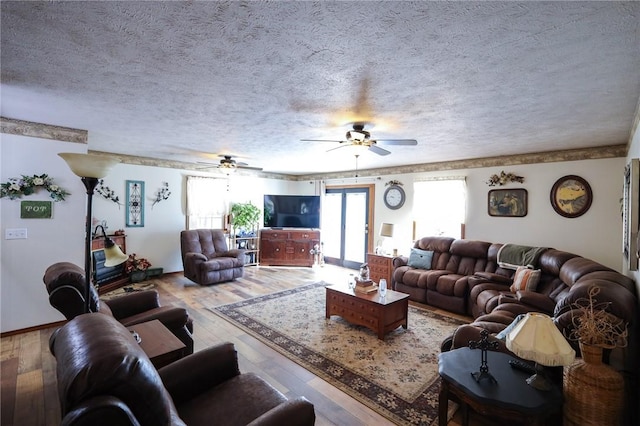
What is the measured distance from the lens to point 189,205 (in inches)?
262

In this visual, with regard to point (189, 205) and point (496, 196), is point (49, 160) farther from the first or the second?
point (496, 196)

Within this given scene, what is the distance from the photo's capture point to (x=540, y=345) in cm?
164

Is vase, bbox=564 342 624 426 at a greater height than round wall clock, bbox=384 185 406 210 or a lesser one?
lesser

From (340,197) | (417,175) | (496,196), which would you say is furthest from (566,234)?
(340,197)

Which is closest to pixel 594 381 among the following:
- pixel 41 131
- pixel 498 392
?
pixel 498 392

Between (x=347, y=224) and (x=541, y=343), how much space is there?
6.12 m

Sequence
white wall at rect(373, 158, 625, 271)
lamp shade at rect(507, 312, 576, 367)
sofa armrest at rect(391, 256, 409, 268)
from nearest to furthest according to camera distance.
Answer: lamp shade at rect(507, 312, 576, 367) → white wall at rect(373, 158, 625, 271) → sofa armrest at rect(391, 256, 409, 268)

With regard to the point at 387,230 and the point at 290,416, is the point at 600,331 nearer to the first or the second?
the point at 290,416

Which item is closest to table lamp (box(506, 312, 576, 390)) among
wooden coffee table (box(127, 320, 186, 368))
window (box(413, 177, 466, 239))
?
wooden coffee table (box(127, 320, 186, 368))

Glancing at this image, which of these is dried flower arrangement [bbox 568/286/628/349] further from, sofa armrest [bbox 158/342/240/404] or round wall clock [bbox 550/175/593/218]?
round wall clock [bbox 550/175/593/218]

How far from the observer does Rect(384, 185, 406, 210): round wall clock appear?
651 centimetres

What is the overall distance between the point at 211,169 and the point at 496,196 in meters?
5.81

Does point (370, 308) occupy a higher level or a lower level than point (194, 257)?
lower

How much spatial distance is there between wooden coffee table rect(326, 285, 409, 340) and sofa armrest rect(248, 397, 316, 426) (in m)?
2.21
